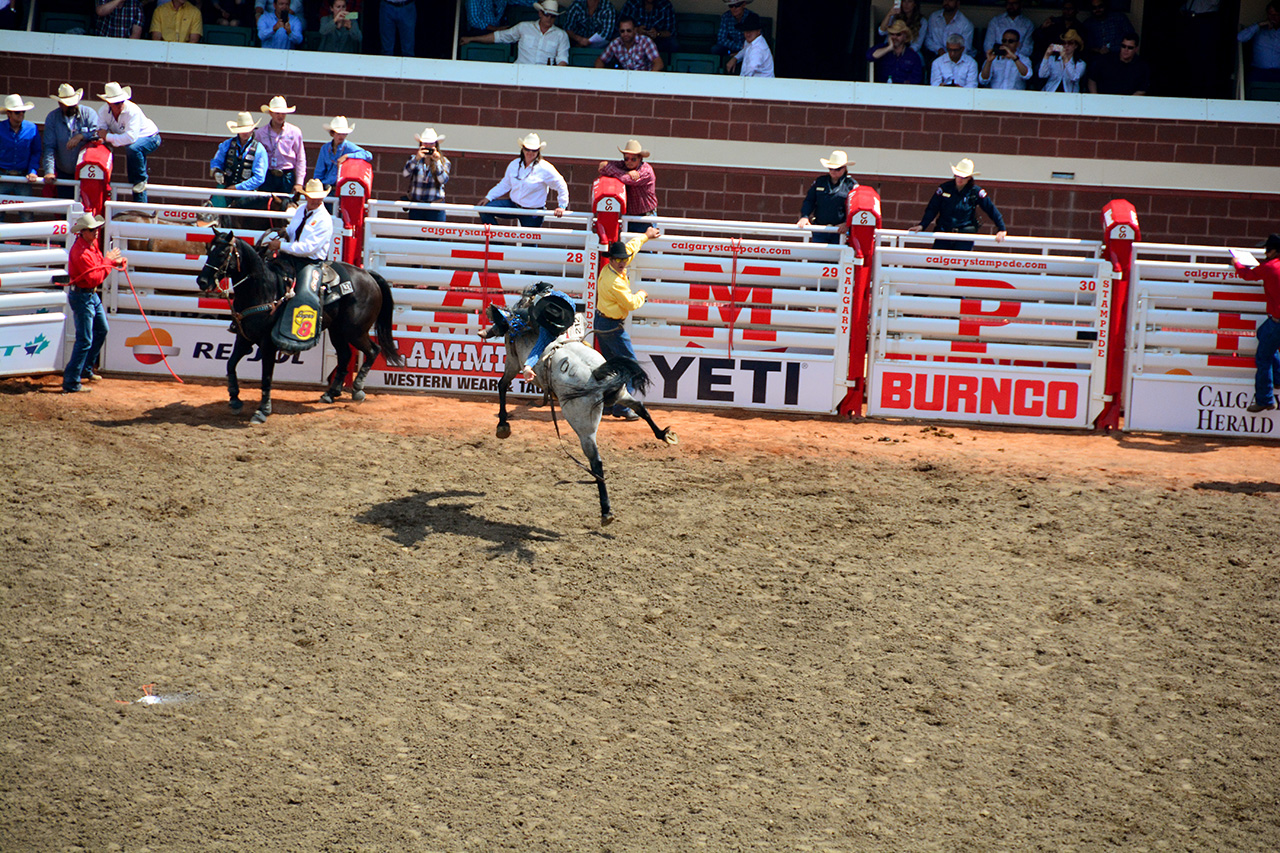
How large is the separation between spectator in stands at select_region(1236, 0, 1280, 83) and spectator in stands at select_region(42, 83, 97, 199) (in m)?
14.3

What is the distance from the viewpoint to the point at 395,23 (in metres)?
16.2

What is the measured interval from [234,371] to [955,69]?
33.2 ft

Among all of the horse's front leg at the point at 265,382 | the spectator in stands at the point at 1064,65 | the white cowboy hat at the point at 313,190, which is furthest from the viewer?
the spectator in stands at the point at 1064,65

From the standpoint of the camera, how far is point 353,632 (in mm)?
7039

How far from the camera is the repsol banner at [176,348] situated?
1186cm

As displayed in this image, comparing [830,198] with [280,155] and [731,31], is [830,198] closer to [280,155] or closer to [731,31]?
[731,31]

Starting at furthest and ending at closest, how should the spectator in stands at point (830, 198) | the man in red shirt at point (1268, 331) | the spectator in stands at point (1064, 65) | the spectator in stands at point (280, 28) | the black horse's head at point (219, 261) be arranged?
the spectator in stands at point (280, 28), the spectator in stands at point (1064, 65), the spectator in stands at point (830, 198), the man in red shirt at point (1268, 331), the black horse's head at point (219, 261)

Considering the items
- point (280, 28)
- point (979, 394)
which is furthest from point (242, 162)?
point (979, 394)

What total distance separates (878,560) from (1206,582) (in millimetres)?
2178

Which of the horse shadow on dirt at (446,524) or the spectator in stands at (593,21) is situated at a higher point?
the spectator in stands at (593,21)

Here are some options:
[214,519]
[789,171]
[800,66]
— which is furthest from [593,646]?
[800,66]

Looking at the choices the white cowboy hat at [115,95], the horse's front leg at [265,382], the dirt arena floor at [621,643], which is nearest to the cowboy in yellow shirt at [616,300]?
the dirt arena floor at [621,643]

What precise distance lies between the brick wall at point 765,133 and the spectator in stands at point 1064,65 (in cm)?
55

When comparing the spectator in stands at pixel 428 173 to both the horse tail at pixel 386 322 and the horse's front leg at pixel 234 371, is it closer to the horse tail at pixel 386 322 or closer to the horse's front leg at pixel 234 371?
the horse tail at pixel 386 322
